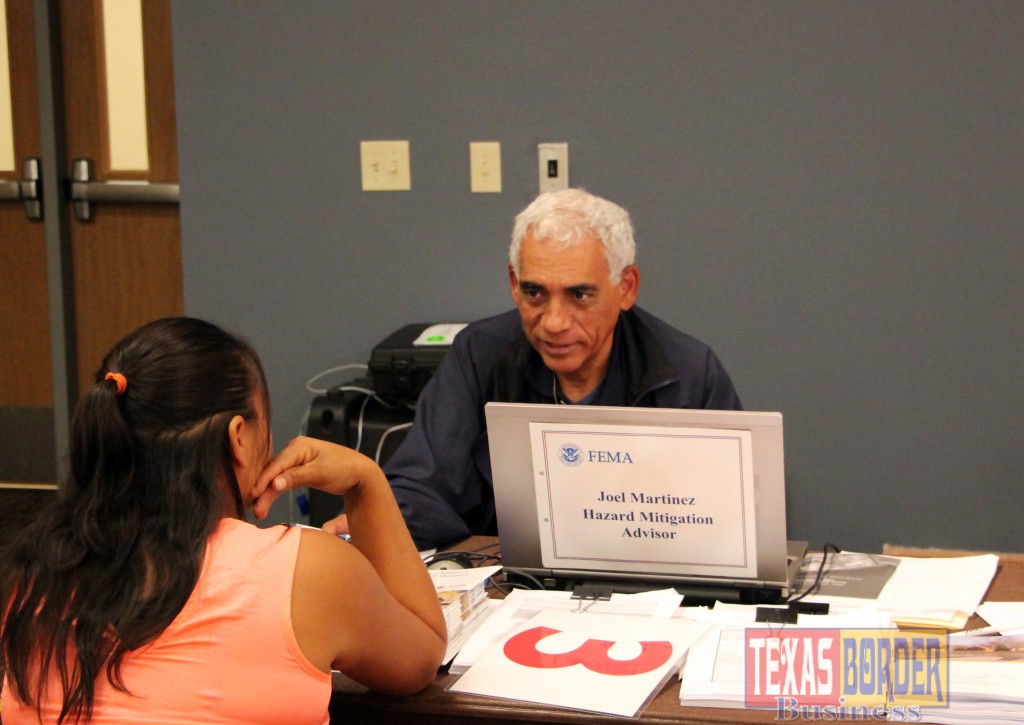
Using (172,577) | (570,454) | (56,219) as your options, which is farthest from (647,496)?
(56,219)

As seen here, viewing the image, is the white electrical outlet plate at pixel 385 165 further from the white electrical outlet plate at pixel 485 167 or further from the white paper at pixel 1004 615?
the white paper at pixel 1004 615

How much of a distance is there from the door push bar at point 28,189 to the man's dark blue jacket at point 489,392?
2.27 meters

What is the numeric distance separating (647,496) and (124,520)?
70cm

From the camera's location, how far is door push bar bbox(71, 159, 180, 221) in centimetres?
364

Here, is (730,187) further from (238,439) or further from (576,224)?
(238,439)

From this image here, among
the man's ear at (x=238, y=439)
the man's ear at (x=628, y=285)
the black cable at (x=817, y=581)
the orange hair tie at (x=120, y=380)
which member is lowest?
Result: the black cable at (x=817, y=581)

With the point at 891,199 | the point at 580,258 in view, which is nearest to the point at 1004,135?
the point at 891,199

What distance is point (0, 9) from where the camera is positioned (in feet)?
12.3

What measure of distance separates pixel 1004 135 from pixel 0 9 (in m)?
3.23

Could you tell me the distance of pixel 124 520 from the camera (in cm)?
113

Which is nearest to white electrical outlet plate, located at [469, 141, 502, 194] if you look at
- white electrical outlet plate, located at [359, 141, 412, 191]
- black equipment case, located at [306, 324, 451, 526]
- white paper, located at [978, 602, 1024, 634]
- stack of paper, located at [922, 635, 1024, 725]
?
white electrical outlet plate, located at [359, 141, 412, 191]

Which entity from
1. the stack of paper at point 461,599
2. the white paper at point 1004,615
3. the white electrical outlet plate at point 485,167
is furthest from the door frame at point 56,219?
the white paper at point 1004,615

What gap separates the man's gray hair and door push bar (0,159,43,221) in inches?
93.7

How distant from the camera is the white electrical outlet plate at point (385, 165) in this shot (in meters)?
3.05
